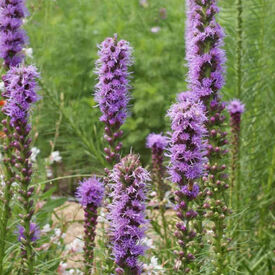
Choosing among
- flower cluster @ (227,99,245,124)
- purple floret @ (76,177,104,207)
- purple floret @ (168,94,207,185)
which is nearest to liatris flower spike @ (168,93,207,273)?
purple floret @ (168,94,207,185)

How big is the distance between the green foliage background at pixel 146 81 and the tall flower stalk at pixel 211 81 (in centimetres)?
45

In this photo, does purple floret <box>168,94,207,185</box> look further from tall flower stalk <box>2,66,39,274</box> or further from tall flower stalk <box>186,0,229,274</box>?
tall flower stalk <box>2,66,39,274</box>

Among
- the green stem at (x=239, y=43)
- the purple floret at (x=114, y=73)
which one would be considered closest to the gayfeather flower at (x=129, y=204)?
the purple floret at (x=114, y=73)

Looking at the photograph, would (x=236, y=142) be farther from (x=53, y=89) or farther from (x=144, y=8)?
(x=144, y=8)

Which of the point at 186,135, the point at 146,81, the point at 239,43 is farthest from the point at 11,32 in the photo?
the point at 146,81

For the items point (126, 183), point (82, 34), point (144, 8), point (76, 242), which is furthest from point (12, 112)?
point (144, 8)

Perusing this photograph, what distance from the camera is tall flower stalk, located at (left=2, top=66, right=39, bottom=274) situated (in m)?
2.51

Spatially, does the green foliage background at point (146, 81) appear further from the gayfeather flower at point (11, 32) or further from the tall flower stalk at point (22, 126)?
the gayfeather flower at point (11, 32)

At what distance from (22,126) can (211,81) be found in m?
0.90

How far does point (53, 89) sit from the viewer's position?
4.02 metres

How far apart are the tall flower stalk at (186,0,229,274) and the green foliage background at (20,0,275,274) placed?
451 mm

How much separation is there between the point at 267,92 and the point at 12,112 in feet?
7.28

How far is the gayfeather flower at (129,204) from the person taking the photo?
6.27 ft

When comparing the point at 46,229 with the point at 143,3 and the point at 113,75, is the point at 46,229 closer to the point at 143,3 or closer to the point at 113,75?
the point at 113,75
